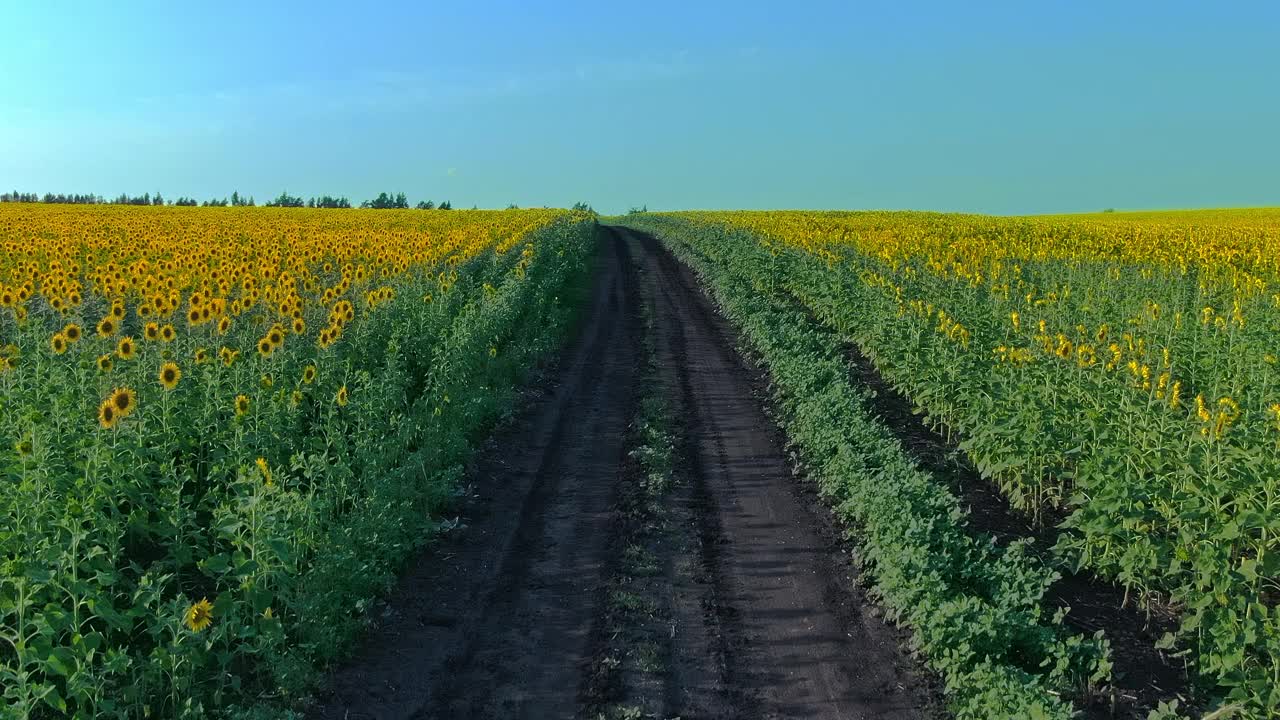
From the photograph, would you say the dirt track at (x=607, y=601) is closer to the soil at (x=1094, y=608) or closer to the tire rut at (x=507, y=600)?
the tire rut at (x=507, y=600)

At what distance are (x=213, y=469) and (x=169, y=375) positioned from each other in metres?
1.48

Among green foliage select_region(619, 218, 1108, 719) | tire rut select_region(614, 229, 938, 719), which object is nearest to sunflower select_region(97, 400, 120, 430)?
tire rut select_region(614, 229, 938, 719)

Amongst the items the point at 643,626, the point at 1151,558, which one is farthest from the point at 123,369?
the point at 1151,558

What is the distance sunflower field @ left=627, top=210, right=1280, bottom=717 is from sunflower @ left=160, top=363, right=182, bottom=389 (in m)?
6.03

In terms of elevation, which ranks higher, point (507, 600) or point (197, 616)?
point (197, 616)

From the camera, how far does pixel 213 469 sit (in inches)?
267

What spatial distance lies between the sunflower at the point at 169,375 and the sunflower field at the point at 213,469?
0.03m

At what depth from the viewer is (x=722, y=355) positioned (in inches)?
628

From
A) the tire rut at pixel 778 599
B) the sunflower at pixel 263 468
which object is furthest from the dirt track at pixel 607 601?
the sunflower at pixel 263 468

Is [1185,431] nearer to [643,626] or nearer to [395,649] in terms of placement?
[643,626]

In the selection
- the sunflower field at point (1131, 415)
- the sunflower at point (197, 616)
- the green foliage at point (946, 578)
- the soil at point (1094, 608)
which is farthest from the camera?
the sunflower field at point (1131, 415)

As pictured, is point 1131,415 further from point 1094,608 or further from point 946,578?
point 946,578

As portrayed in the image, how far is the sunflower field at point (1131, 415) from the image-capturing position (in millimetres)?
6242

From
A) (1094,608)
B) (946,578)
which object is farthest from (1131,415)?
(946,578)
